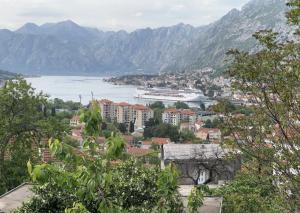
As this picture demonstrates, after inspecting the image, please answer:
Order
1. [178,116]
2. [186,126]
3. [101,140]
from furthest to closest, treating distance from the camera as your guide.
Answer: [178,116], [186,126], [101,140]

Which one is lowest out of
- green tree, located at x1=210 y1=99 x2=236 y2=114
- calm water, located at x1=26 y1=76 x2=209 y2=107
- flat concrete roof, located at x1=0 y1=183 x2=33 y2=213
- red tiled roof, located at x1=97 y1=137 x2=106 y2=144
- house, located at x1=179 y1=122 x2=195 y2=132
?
calm water, located at x1=26 y1=76 x2=209 y2=107

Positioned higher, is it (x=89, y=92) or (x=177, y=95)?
(x=89, y=92)

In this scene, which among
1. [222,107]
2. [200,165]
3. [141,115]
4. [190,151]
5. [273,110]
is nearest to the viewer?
[273,110]

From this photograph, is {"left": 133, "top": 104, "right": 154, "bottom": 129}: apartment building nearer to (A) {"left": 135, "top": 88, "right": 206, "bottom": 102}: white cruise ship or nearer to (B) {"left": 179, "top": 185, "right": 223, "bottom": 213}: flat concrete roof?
(A) {"left": 135, "top": 88, "right": 206, "bottom": 102}: white cruise ship

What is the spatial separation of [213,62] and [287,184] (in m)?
167

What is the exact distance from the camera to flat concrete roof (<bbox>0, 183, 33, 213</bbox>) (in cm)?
852

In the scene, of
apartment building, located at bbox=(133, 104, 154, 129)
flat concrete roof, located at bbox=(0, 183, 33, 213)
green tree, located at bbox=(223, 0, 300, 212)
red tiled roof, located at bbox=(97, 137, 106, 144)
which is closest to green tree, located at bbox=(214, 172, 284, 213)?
green tree, located at bbox=(223, 0, 300, 212)

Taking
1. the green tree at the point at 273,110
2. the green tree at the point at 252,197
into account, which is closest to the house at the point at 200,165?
the green tree at the point at 252,197

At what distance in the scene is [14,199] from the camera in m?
9.16

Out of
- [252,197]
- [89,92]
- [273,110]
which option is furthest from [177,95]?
[273,110]

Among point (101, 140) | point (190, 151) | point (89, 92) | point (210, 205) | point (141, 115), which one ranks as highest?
point (101, 140)

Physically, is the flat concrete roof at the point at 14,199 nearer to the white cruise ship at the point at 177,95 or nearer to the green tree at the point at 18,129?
the green tree at the point at 18,129

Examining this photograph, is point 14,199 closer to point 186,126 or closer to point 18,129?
point 18,129

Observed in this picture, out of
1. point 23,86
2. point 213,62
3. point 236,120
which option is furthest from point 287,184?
point 213,62
